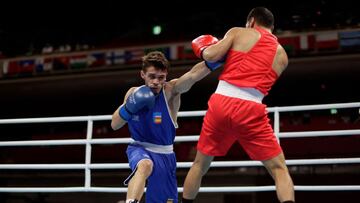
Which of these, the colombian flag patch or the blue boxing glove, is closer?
the blue boxing glove

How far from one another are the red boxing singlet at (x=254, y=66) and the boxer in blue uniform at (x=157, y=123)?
Result: 24cm

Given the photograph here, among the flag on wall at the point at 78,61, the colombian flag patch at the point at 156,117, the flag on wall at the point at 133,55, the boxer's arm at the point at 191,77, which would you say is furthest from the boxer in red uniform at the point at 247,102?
the flag on wall at the point at 78,61

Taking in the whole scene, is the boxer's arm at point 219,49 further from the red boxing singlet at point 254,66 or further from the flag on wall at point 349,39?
the flag on wall at point 349,39

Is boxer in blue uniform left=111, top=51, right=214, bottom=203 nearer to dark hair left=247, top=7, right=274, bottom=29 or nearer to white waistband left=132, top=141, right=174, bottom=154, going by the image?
white waistband left=132, top=141, right=174, bottom=154

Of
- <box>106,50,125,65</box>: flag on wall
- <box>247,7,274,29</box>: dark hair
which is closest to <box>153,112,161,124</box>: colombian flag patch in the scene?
<box>247,7,274,29</box>: dark hair

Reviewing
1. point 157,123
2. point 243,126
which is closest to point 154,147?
point 157,123

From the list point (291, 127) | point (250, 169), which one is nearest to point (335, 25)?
point (291, 127)

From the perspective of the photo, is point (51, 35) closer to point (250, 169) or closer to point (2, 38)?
point (2, 38)

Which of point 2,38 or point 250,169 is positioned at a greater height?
point 2,38

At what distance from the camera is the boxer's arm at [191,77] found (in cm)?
308

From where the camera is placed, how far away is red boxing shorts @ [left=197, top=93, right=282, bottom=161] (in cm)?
280

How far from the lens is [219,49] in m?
2.88

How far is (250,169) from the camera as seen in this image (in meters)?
6.89

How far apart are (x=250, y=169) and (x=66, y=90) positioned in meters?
7.28
